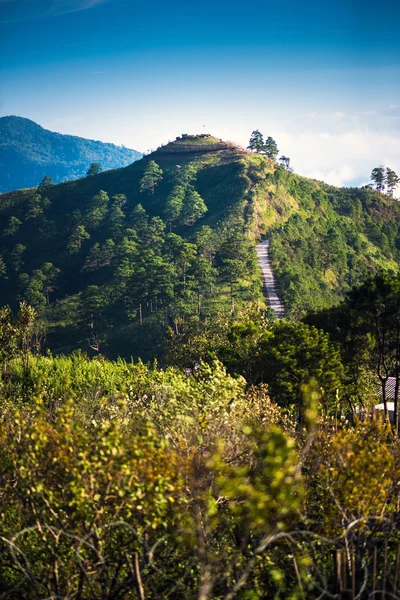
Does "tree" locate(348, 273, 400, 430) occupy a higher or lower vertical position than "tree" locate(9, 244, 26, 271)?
lower

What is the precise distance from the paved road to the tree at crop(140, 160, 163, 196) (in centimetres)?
5144

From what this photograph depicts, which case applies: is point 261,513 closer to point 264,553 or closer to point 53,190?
point 264,553

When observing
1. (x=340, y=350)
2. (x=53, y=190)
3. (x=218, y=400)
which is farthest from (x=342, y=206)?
(x=218, y=400)

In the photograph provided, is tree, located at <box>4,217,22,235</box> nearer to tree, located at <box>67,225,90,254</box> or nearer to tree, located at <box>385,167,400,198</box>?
tree, located at <box>67,225,90,254</box>

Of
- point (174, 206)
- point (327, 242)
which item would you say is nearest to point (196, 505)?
point (327, 242)

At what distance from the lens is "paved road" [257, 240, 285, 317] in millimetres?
80662

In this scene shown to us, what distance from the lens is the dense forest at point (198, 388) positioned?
11.2 meters

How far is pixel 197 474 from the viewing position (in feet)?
41.8

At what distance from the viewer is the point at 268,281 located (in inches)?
3585

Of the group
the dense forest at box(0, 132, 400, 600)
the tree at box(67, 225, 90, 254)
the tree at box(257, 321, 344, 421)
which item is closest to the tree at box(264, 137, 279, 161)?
the dense forest at box(0, 132, 400, 600)

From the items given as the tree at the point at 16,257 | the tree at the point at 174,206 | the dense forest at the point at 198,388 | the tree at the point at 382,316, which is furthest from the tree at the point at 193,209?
the tree at the point at 382,316

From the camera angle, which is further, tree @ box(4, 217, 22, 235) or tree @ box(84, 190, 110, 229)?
tree @ box(4, 217, 22, 235)

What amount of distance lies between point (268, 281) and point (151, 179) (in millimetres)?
68470

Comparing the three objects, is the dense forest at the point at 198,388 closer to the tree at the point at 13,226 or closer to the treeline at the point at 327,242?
the treeline at the point at 327,242
